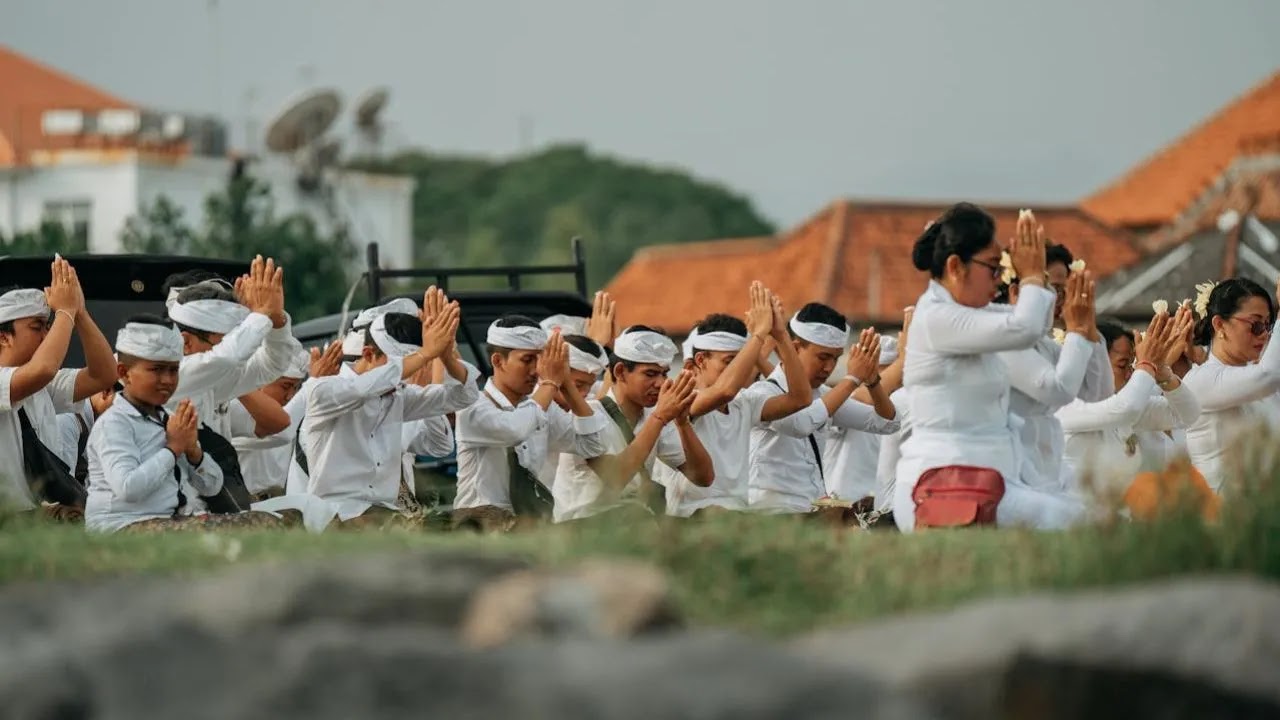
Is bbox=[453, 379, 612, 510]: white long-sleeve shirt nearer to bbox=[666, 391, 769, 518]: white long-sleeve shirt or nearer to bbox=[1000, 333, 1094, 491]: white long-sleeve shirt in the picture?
bbox=[666, 391, 769, 518]: white long-sleeve shirt

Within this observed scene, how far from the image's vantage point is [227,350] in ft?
38.2

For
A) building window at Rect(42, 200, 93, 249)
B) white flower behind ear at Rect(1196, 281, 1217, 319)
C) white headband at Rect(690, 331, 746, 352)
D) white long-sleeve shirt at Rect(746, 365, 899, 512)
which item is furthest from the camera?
building window at Rect(42, 200, 93, 249)

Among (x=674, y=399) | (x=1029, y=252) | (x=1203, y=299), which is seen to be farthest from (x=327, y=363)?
(x=1203, y=299)

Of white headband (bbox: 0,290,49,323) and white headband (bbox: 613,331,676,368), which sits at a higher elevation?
white headband (bbox: 0,290,49,323)

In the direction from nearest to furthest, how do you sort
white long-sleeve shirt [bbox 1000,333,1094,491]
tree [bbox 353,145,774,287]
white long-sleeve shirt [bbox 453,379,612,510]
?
white long-sleeve shirt [bbox 1000,333,1094,491], white long-sleeve shirt [bbox 453,379,612,510], tree [bbox 353,145,774,287]

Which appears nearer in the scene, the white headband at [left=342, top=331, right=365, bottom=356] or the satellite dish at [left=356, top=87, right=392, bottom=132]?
the white headband at [left=342, top=331, right=365, bottom=356]

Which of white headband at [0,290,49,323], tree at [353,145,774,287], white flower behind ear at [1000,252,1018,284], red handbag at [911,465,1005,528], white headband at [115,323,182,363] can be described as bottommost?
tree at [353,145,774,287]

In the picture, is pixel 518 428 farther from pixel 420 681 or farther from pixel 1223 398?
pixel 420 681

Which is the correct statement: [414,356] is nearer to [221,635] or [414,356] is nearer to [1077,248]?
[221,635]

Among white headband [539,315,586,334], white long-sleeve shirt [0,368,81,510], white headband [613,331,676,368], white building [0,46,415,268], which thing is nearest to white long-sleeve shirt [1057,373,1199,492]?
white headband [613,331,676,368]

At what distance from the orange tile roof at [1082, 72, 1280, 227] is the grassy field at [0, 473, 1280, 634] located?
54717 millimetres

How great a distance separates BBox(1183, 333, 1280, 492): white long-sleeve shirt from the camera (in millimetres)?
12578

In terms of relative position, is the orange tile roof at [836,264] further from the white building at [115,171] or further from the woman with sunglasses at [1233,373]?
the woman with sunglasses at [1233,373]

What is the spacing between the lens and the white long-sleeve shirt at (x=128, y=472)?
1076 cm
